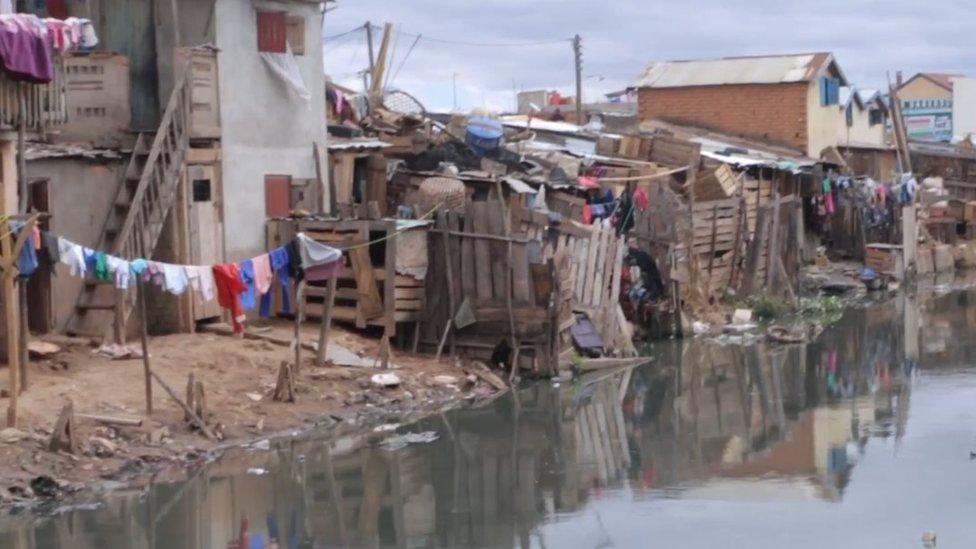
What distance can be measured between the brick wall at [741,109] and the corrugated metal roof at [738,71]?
0.55 ft

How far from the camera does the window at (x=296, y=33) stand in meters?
21.2

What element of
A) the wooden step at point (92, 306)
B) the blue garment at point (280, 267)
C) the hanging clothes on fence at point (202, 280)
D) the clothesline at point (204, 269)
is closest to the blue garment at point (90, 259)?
the clothesline at point (204, 269)

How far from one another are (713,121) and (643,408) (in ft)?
71.0

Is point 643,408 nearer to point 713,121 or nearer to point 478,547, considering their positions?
point 478,547

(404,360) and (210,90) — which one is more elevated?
(210,90)

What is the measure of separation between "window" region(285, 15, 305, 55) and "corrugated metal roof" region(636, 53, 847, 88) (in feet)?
61.8

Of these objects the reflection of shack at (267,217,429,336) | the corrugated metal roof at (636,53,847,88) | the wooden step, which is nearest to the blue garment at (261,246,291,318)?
the reflection of shack at (267,217,429,336)

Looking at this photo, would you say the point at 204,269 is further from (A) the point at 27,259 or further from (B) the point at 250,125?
(B) the point at 250,125

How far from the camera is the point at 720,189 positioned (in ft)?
96.2

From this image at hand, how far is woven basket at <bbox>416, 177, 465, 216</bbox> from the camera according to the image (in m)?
21.6

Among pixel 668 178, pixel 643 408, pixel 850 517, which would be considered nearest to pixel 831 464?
pixel 850 517

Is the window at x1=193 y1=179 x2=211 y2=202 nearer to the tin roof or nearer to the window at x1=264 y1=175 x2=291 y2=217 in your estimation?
the window at x1=264 y1=175 x2=291 y2=217

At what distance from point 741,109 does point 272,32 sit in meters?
20.2

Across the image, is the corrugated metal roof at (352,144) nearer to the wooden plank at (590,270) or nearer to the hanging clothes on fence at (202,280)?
the wooden plank at (590,270)
